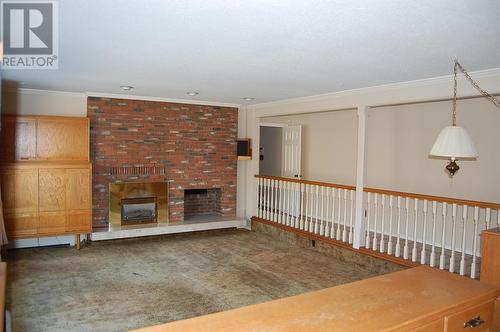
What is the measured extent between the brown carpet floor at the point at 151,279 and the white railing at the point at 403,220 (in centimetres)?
57

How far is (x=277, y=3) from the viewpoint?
237cm

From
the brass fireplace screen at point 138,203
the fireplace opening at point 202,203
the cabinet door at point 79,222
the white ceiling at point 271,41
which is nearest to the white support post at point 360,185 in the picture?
the white ceiling at point 271,41

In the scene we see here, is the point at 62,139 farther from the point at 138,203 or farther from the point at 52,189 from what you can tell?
the point at 138,203

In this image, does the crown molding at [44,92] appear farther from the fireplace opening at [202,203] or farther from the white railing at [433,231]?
the white railing at [433,231]

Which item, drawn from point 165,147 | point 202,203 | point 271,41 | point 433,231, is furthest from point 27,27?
point 202,203

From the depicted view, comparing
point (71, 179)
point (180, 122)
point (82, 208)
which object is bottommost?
point (82, 208)

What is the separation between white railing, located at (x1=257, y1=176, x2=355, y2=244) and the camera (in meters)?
6.20

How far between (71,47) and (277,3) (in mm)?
2156

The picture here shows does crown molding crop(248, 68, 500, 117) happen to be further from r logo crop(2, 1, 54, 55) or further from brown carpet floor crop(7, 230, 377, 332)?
r logo crop(2, 1, 54, 55)

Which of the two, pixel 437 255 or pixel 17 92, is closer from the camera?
pixel 437 255

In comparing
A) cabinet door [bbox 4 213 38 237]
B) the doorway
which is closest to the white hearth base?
cabinet door [bbox 4 213 38 237]

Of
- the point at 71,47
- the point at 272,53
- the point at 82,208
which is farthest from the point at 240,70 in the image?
the point at 82,208

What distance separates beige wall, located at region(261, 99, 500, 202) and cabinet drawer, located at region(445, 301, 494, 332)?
4.12 meters

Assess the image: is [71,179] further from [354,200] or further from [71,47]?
[354,200]
